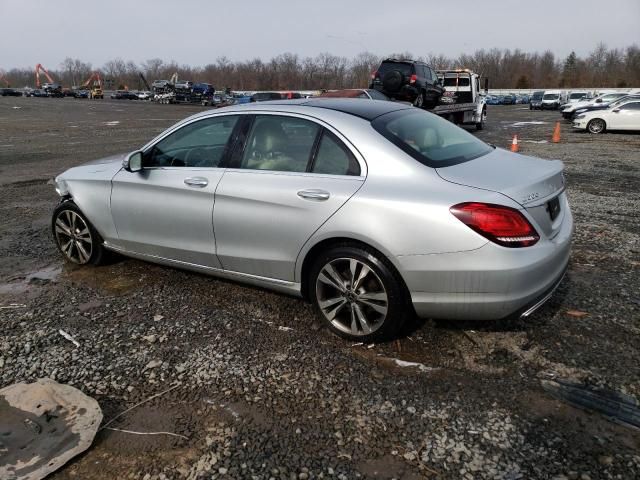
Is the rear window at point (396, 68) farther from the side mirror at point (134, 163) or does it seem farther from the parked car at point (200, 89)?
the parked car at point (200, 89)

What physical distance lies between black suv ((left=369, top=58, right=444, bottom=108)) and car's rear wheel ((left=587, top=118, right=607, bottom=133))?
24.3ft

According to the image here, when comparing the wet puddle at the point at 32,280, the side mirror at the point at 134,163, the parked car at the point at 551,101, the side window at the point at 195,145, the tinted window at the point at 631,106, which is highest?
the parked car at the point at 551,101

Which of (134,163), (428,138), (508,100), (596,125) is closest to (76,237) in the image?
(134,163)

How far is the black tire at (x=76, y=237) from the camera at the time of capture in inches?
190

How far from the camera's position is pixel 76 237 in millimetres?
4934

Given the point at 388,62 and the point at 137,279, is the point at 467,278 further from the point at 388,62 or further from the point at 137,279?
the point at 388,62

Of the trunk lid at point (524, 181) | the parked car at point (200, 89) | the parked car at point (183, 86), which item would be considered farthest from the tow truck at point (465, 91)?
the parked car at point (183, 86)

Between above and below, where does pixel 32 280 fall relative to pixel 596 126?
below

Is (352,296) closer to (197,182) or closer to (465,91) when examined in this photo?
(197,182)

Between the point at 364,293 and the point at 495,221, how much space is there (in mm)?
974

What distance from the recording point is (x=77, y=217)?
488 centimetres

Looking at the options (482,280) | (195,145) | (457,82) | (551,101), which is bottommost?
(482,280)

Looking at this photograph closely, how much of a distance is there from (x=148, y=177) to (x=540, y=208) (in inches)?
124

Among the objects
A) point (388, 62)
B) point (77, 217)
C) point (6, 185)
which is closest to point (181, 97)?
point (388, 62)
